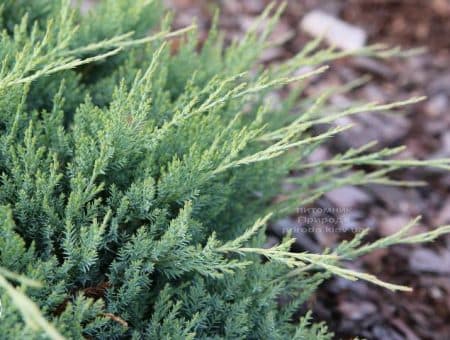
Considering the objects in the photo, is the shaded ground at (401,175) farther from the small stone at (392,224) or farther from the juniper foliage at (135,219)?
the juniper foliage at (135,219)

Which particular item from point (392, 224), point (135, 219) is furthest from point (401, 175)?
point (135, 219)

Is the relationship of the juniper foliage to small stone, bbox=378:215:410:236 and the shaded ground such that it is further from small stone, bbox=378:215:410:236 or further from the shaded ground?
small stone, bbox=378:215:410:236

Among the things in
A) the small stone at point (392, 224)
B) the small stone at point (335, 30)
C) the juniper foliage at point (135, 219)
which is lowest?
the small stone at point (392, 224)

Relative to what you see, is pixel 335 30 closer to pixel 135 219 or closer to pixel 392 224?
pixel 392 224

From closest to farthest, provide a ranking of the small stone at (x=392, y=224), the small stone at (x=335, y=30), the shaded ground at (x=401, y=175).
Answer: the shaded ground at (x=401, y=175)
the small stone at (x=392, y=224)
the small stone at (x=335, y=30)

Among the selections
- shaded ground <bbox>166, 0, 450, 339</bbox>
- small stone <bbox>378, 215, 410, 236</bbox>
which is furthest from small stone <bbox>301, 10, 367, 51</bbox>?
small stone <bbox>378, 215, 410, 236</bbox>

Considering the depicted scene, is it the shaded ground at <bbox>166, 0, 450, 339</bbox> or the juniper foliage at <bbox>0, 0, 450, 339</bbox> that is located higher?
the juniper foliage at <bbox>0, 0, 450, 339</bbox>

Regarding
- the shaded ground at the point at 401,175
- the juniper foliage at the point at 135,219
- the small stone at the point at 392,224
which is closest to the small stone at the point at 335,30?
the shaded ground at the point at 401,175
